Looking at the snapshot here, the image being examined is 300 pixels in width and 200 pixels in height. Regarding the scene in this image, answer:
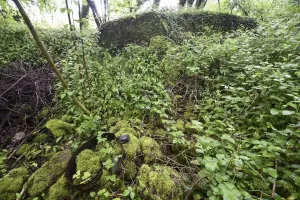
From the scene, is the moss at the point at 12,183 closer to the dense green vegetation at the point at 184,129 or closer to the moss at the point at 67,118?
Answer: the dense green vegetation at the point at 184,129

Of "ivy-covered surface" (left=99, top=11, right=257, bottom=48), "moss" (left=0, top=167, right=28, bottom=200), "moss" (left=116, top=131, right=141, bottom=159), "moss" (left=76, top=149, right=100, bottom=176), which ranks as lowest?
"moss" (left=0, top=167, right=28, bottom=200)

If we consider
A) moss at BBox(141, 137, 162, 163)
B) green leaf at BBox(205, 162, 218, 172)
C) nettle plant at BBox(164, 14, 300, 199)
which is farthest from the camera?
moss at BBox(141, 137, 162, 163)

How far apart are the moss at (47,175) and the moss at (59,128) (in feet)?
1.36

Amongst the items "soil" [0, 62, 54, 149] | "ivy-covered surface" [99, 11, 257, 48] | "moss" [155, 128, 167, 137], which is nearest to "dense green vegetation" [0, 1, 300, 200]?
"moss" [155, 128, 167, 137]

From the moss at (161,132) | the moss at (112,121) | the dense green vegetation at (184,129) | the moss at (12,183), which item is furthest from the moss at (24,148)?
the moss at (161,132)

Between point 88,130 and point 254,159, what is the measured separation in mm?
1825

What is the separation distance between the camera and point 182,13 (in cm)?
546

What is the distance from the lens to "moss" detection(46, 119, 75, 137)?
2.23 metres

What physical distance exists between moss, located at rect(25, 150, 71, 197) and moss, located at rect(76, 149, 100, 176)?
0.26m

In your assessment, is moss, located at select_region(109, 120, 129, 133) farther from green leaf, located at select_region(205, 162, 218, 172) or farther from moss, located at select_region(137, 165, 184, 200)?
green leaf, located at select_region(205, 162, 218, 172)

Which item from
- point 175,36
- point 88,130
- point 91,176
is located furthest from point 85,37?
point 175,36

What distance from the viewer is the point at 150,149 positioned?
5.95 ft

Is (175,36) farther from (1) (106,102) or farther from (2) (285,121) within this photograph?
(2) (285,121)

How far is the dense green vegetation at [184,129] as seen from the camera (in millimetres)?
1359
